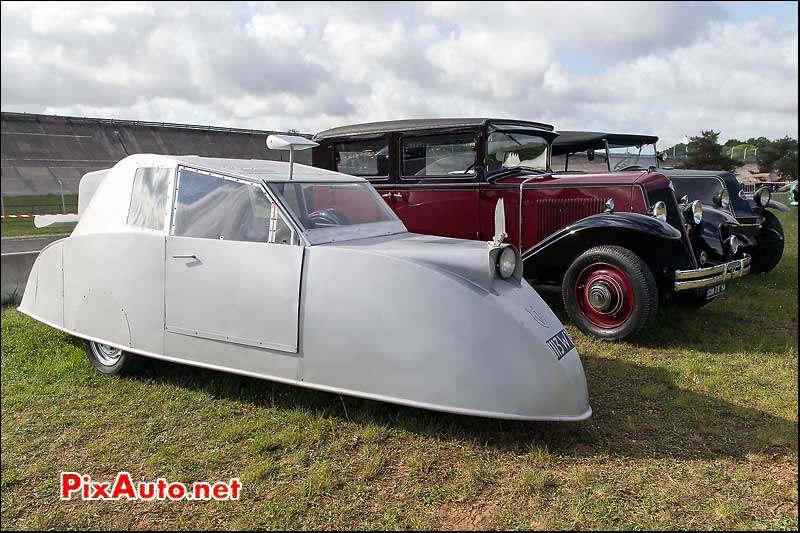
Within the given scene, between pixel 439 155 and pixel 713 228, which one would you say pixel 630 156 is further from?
pixel 439 155

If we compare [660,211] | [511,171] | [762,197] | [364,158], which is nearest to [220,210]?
[364,158]

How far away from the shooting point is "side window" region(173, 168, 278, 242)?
380cm

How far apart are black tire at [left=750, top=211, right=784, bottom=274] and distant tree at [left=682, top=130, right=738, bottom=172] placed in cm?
1990

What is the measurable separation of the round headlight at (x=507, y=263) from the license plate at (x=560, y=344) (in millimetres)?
475

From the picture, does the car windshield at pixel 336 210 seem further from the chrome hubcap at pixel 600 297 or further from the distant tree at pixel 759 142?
the distant tree at pixel 759 142

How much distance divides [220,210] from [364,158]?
3.76m

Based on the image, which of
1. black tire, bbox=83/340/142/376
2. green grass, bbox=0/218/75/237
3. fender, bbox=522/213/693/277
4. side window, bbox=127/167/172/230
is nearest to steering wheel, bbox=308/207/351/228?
side window, bbox=127/167/172/230

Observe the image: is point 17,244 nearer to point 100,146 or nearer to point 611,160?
point 611,160

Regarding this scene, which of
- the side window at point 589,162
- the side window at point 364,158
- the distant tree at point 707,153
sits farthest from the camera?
the distant tree at point 707,153

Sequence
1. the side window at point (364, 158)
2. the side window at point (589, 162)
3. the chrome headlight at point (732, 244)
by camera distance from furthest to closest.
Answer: the side window at point (589, 162) < the side window at point (364, 158) < the chrome headlight at point (732, 244)

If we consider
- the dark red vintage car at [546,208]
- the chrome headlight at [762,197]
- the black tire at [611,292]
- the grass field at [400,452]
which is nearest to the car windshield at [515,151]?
the dark red vintage car at [546,208]

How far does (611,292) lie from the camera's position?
17.9 feet

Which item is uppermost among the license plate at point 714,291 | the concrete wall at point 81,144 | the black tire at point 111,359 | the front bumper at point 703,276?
the concrete wall at point 81,144

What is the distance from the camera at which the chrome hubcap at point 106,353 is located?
177 inches
